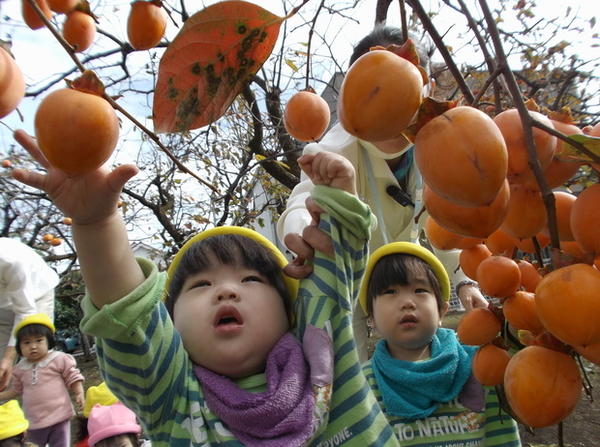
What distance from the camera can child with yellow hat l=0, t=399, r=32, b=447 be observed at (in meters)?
2.39

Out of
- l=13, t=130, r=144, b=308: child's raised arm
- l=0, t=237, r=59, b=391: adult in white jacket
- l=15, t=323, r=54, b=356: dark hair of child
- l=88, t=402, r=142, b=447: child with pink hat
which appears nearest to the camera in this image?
l=13, t=130, r=144, b=308: child's raised arm

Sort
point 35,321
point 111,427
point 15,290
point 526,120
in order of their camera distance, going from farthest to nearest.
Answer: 1. point 35,321
2. point 15,290
3. point 111,427
4. point 526,120

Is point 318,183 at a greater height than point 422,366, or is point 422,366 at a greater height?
point 318,183

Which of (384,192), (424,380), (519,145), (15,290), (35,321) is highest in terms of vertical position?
(15,290)

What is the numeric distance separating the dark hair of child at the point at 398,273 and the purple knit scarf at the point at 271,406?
56cm

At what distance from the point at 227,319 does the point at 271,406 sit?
18cm

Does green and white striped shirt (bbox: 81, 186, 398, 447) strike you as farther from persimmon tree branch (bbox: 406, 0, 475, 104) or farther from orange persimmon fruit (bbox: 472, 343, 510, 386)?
persimmon tree branch (bbox: 406, 0, 475, 104)

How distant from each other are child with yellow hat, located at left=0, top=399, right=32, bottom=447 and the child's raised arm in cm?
210

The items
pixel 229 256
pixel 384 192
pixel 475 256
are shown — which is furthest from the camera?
pixel 384 192

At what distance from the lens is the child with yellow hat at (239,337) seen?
0.81 m

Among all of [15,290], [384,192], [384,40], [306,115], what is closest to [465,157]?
[384,40]

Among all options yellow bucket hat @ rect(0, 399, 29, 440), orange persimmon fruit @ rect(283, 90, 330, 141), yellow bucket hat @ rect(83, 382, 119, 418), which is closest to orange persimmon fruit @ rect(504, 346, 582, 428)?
orange persimmon fruit @ rect(283, 90, 330, 141)

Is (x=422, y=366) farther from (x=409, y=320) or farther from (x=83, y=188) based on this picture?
(x=83, y=188)

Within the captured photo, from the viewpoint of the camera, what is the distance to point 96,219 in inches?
29.4
